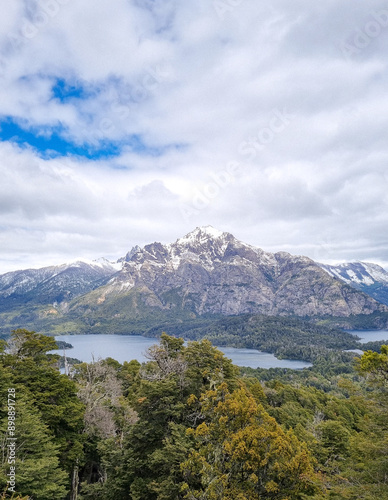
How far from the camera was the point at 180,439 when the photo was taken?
2188 centimetres

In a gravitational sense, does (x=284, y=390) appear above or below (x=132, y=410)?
below

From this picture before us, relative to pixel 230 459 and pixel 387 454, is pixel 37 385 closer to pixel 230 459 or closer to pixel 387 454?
A: pixel 230 459

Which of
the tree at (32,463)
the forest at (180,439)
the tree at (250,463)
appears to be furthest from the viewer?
the tree at (32,463)

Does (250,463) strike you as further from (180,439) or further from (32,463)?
(32,463)

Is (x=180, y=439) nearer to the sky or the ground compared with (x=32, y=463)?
nearer to the sky

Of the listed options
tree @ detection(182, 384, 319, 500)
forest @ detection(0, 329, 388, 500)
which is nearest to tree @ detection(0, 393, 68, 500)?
forest @ detection(0, 329, 388, 500)

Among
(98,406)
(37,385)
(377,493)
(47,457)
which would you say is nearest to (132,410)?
(98,406)

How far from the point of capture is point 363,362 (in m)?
15.5

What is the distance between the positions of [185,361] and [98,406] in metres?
16.1

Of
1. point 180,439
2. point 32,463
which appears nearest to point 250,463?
point 180,439

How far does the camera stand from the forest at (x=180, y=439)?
14977mm

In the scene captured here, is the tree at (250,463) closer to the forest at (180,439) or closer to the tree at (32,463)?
the forest at (180,439)

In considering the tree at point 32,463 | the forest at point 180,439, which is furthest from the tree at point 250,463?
the tree at point 32,463

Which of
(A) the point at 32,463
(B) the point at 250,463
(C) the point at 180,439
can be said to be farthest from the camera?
(C) the point at 180,439
